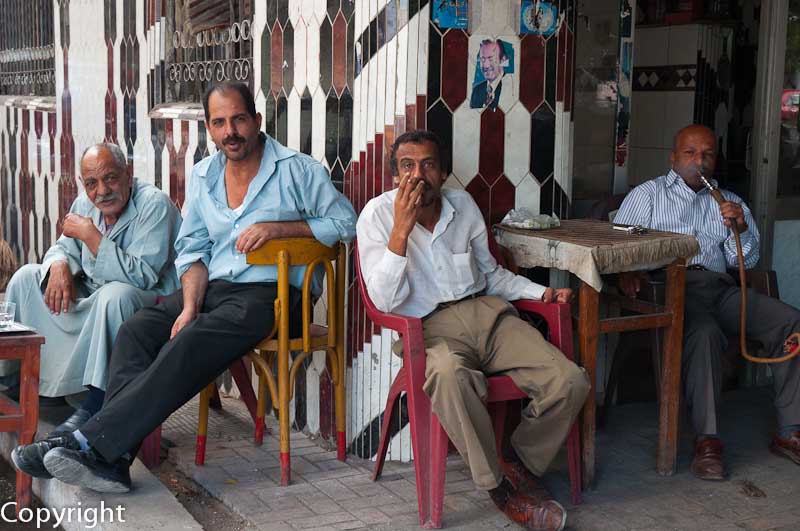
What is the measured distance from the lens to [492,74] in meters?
4.44

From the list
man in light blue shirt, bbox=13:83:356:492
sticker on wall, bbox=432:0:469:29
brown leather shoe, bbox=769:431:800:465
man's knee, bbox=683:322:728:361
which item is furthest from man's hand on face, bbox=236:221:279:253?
brown leather shoe, bbox=769:431:800:465

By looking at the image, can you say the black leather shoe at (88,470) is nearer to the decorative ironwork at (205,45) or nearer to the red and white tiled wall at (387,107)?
the red and white tiled wall at (387,107)

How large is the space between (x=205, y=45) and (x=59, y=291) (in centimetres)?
190

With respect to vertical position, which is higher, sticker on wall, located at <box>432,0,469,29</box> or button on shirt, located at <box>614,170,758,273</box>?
sticker on wall, located at <box>432,0,469,29</box>

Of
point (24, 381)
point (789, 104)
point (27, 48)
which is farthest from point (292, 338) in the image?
point (27, 48)

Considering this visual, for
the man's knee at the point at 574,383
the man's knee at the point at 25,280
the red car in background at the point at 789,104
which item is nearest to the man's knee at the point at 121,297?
the man's knee at the point at 25,280

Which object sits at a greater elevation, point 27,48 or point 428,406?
point 27,48

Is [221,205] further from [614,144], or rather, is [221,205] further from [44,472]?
[614,144]

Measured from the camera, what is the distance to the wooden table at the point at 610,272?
156 inches

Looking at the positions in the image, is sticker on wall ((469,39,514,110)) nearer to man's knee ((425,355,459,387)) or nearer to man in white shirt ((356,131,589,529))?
man in white shirt ((356,131,589,529))

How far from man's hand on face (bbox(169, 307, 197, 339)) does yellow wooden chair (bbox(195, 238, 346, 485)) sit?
27 centimetres

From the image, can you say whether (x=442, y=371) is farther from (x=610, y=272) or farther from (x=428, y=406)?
(x=610, y=272)

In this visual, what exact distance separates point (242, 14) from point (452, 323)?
2366 mm

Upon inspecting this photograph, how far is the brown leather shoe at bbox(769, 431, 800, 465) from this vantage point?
4512 mm
